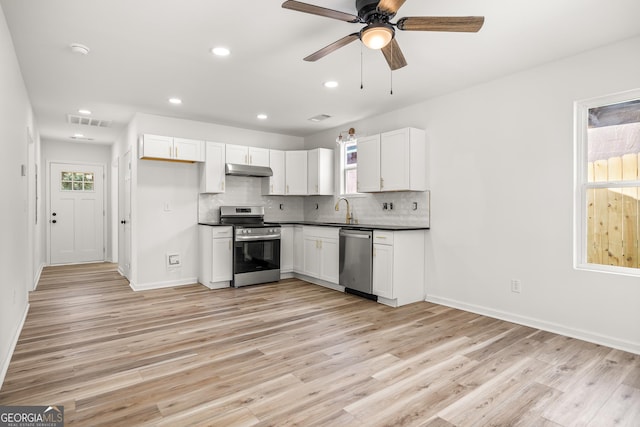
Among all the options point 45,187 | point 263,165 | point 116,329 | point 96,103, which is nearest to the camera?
point 116,329

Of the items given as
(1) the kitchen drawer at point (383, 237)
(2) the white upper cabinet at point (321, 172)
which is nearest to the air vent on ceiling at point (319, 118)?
(2) the white upper cabinet at point (321, 172)

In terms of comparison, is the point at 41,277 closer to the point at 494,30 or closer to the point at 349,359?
the point at 349,359

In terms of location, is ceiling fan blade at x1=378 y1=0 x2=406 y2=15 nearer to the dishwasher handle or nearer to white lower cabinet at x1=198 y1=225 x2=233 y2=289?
the dishwasher handle

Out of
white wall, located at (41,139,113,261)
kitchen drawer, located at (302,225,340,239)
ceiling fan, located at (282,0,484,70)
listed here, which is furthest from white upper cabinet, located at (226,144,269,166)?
white wall, located at (41,139,113,261)

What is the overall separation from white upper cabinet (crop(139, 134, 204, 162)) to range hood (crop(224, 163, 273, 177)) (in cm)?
41

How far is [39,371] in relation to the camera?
2537 mm

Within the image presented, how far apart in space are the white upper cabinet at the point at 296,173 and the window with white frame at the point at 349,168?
2.25ft

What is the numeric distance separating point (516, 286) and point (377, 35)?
2.81m

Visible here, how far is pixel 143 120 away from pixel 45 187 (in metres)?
3.78

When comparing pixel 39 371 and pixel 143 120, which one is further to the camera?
pixel 143 120

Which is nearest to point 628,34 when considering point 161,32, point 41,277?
point 161,32

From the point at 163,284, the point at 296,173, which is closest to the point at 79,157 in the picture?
the point at 163,284

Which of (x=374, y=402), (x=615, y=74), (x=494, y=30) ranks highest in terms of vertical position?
(x=494, y=30)

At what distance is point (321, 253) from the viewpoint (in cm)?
535
